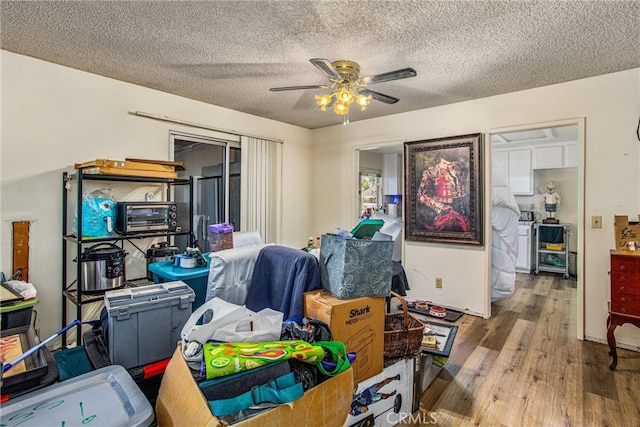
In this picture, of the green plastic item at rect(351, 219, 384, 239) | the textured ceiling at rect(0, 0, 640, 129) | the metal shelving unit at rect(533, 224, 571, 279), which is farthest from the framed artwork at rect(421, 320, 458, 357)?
the metal shelving unit at rect(533, 224, 571, 279)

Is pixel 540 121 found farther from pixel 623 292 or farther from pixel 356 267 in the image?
pixel 356 267

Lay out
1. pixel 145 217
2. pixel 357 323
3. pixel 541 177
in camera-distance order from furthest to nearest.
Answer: pixel 541 177, pixel 145 217, pixel 357 323

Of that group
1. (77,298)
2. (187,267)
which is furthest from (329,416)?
(77,298)

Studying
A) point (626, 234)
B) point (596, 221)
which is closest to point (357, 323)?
Result: point (626, 234)

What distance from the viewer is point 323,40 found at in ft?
7.22

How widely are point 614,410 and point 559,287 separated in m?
3.24

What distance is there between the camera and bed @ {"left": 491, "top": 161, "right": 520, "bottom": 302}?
3.84 meters

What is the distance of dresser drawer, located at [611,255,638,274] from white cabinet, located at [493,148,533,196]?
359 cm

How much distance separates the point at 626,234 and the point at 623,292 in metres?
0.46

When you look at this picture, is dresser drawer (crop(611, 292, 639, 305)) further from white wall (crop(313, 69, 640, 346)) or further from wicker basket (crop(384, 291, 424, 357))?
wicker basket (crop(384, 291, 424, 357))

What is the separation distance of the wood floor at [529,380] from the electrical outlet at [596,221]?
1.06 meters

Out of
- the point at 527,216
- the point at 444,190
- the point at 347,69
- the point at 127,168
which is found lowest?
the point at 527,216

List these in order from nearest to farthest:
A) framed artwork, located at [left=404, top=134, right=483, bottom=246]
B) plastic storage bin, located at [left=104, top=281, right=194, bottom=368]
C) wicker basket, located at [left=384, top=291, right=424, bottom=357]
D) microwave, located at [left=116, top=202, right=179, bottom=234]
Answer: plastic storage bin, located at [left=104, top=281, right=194, bottom=368], wicker basket, located at [left=384, top=291, right=424, bottom=357], microwave, located at [left=116, top=202, right=179, bottom=234], framed artwork, located at [left=404, top=134, right=483, bottom=246]

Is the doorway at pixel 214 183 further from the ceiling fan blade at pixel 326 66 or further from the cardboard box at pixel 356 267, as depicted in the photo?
the cardboard box at pixel 356 267
